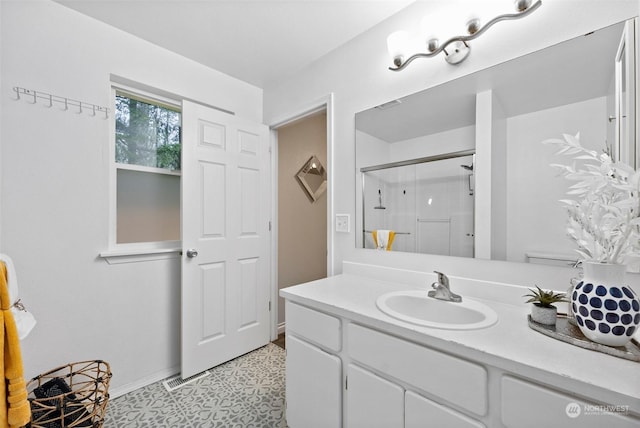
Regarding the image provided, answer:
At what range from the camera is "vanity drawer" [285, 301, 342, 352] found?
3.84 feet

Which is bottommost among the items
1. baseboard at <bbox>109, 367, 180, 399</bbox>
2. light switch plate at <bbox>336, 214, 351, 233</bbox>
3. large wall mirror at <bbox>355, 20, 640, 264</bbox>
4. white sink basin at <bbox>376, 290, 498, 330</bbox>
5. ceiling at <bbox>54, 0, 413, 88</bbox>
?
baseboard at <bbox>109, 367, 180, 399</bbox>

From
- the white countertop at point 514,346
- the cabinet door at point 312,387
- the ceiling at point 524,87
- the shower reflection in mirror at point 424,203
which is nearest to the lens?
the white countertop at point 514,346

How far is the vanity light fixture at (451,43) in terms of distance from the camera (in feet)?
3.66

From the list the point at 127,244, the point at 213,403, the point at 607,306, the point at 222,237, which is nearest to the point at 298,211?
the point at 222,237

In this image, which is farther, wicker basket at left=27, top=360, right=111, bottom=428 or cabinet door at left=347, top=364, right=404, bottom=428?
wicker basket at left=27, top=360, right=111, bottom=428

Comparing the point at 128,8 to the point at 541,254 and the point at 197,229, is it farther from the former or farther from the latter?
the point at 541,254

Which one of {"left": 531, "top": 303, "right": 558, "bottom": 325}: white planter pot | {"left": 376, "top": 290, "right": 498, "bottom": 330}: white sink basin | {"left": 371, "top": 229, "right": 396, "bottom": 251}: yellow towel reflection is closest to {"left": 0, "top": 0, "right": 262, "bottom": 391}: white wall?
{"left": 371, "top": 229, "right": 396, "bottom": 251}: yellow towel reflection

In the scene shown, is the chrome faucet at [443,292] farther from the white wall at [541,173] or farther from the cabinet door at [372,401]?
the cabinet door at [372,401]

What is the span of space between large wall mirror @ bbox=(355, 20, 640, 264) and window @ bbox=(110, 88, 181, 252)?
1.53 m

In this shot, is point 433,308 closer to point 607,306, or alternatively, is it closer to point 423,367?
point 423,367

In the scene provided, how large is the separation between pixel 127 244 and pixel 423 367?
1931 millimetres

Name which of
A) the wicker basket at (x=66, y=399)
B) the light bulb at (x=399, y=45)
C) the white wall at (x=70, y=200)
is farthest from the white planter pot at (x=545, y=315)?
the white wall at (x=70, y=200)

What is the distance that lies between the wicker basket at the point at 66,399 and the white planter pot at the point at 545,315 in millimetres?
1844

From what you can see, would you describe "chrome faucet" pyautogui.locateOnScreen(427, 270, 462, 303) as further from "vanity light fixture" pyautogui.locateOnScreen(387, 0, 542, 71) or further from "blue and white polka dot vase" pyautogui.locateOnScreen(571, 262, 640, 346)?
"vanity light fixture" pyautogui.locateOnScreen(387, 0, 542, 71)
